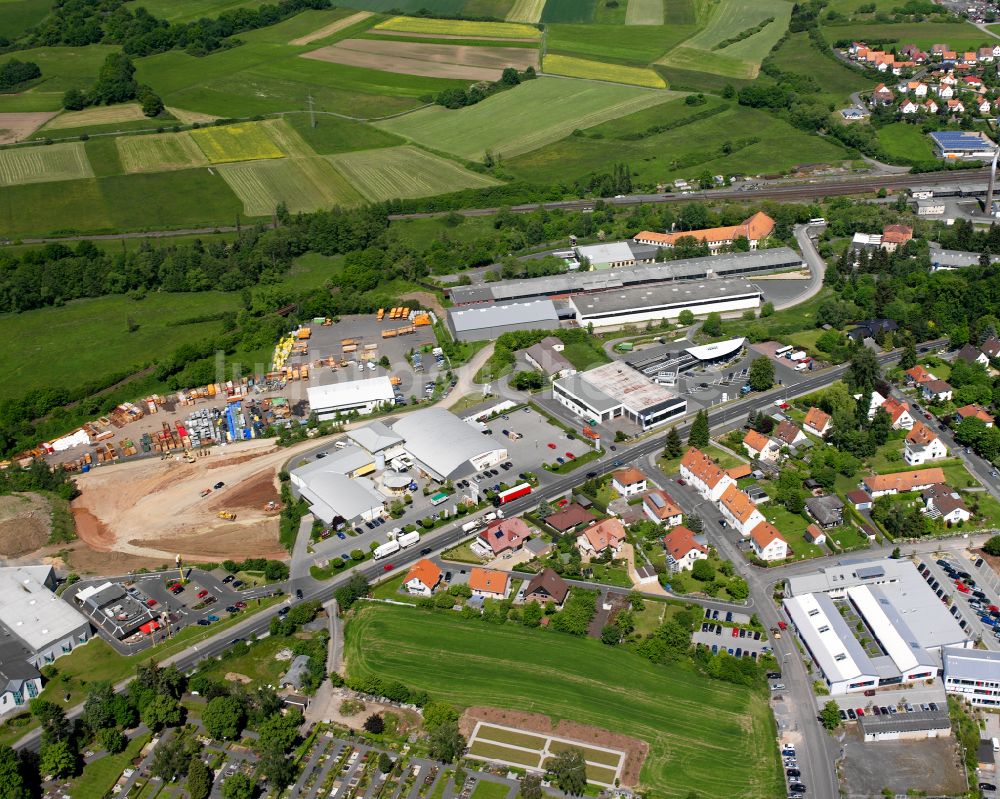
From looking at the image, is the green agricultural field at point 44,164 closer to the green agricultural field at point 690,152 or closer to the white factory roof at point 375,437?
the green agricultural field at point 690,152

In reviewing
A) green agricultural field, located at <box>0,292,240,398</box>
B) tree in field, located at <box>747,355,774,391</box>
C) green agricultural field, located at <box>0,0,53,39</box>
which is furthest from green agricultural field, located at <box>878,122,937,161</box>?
green agricultural field, located at <box>0,0,53,39</box>

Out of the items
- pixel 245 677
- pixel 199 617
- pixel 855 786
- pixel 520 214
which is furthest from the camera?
pixel 520 214

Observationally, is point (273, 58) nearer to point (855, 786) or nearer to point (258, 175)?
point (258, 175)

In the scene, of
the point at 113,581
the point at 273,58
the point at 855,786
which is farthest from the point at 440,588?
the point at 273,58

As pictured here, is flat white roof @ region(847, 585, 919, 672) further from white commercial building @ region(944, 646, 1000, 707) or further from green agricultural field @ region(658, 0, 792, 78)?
green agricultural field @ region(658, 0, 792, 78)

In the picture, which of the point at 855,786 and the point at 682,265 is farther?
the point at 682,265

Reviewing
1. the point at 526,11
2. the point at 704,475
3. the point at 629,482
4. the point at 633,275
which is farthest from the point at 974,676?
the point at 526,11
